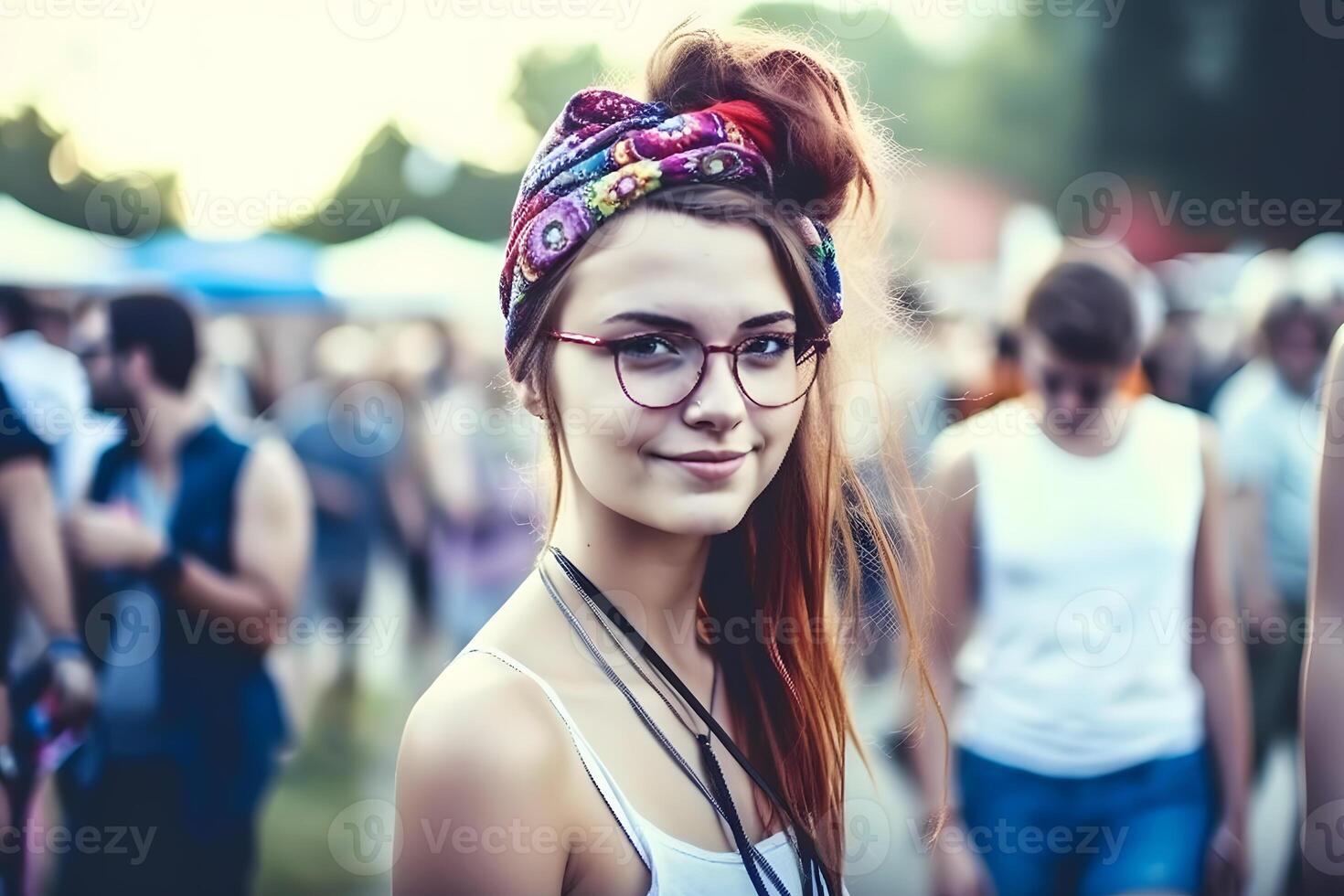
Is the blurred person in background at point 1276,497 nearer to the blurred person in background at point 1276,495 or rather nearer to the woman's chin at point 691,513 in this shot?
the blurred person in background at point 1276,495

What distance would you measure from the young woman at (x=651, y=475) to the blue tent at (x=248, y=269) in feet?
17.6

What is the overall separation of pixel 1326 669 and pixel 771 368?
84 cm

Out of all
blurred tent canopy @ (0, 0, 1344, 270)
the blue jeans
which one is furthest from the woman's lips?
blurred tent canopy @ (0, 0, 1344, 270)

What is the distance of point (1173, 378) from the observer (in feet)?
20.9

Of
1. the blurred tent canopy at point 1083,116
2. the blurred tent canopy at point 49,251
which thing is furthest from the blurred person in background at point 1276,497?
the blurred tent canopy at point 49,251

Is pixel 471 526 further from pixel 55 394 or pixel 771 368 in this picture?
pixel 771 368

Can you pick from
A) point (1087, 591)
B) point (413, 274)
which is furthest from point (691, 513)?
point (413, 274)

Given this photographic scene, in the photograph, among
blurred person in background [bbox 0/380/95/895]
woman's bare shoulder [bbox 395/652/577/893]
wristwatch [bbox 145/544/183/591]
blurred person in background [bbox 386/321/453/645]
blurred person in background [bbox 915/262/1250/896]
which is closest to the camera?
woman's bare shoulder [bbox 395/652/577/893]

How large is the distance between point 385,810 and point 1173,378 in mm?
4607

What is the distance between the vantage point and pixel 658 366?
140 cm

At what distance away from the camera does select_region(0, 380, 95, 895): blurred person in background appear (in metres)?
3.12

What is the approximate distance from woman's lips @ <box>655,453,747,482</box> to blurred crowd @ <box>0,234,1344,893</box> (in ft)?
1.67

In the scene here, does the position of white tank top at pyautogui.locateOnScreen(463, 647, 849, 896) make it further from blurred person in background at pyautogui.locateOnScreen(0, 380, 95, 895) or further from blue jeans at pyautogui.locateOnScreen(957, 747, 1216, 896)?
blurred person in background at pyautogui.locateOnScreen(0, 380, 95, 895)

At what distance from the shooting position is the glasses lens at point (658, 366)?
140 cm
